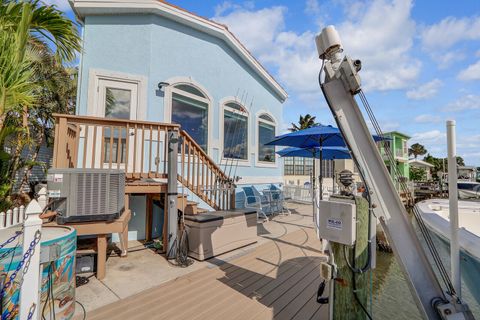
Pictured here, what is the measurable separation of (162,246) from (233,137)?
3914mm

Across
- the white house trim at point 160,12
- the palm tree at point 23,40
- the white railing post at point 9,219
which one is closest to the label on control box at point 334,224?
the palm tree at point 23,40

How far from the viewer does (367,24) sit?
4.55m

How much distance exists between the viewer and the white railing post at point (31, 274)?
1.55m

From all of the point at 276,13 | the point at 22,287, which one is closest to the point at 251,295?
the point at 22,287

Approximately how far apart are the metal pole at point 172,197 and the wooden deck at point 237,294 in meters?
0.69

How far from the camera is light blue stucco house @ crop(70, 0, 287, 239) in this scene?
4824 mm

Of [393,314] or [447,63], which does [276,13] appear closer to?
[447,63]

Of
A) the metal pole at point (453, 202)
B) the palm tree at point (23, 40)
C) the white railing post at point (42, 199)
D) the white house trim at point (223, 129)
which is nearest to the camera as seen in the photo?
the metal pole at point (453, 202)

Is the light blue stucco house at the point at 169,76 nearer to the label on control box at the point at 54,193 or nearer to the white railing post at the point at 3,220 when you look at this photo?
the white railing post at the point at 3,220

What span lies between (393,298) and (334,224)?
238 centimetres

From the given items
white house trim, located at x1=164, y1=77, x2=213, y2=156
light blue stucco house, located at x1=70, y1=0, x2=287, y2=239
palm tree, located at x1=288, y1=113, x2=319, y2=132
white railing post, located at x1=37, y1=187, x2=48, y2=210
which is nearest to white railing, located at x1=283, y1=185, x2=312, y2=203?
light blue stucco house, located at x1=70, y1=0, x2=287, y2=239

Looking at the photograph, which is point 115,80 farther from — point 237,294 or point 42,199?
point 237,294

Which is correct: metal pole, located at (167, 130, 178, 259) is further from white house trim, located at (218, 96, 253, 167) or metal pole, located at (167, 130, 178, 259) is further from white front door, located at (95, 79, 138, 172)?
white house trim, located at (218, 96, 253, 167)

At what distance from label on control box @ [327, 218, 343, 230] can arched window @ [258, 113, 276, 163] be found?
6263 millimetres
